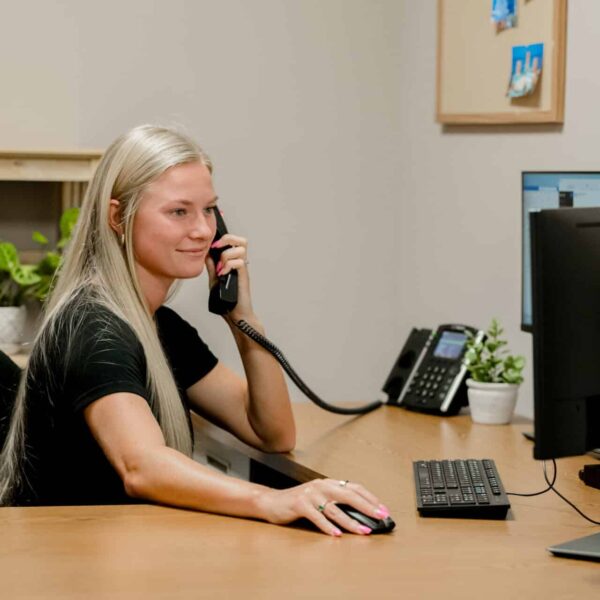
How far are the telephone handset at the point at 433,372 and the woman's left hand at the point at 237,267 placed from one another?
48 centimetres

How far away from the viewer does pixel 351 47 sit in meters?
3.35

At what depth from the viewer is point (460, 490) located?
1.73m

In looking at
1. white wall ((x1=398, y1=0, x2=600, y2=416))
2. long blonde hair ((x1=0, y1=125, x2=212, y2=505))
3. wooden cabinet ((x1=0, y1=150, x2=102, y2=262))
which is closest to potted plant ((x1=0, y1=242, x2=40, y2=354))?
wooden cabinet ((x1=0, y1=150, x2=102, y2=262))

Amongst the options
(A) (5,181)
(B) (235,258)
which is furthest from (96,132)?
(B) (235,258)

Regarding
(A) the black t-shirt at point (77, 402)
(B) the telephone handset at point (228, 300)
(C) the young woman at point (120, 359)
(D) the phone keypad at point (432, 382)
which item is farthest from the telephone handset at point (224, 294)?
Answer: (D) the phone keypad at point (432, 382)

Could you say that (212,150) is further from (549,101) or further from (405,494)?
(405,494)

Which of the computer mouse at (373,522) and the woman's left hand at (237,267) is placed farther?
the woman's left hand at (237,267)

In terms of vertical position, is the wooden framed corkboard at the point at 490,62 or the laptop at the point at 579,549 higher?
the wooden framed corkboard at the point at 490,62

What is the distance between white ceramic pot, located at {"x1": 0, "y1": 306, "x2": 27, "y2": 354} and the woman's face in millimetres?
1010

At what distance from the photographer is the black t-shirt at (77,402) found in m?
1.78

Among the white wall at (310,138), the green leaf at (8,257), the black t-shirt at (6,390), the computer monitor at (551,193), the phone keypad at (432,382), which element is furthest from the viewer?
the white wall at (310,138)

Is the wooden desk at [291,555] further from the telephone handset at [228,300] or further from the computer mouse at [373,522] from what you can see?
the telephone handset at [228,300]

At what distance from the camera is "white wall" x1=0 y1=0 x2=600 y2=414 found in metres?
3.11

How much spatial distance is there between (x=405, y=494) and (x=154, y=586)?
0.58 metres
